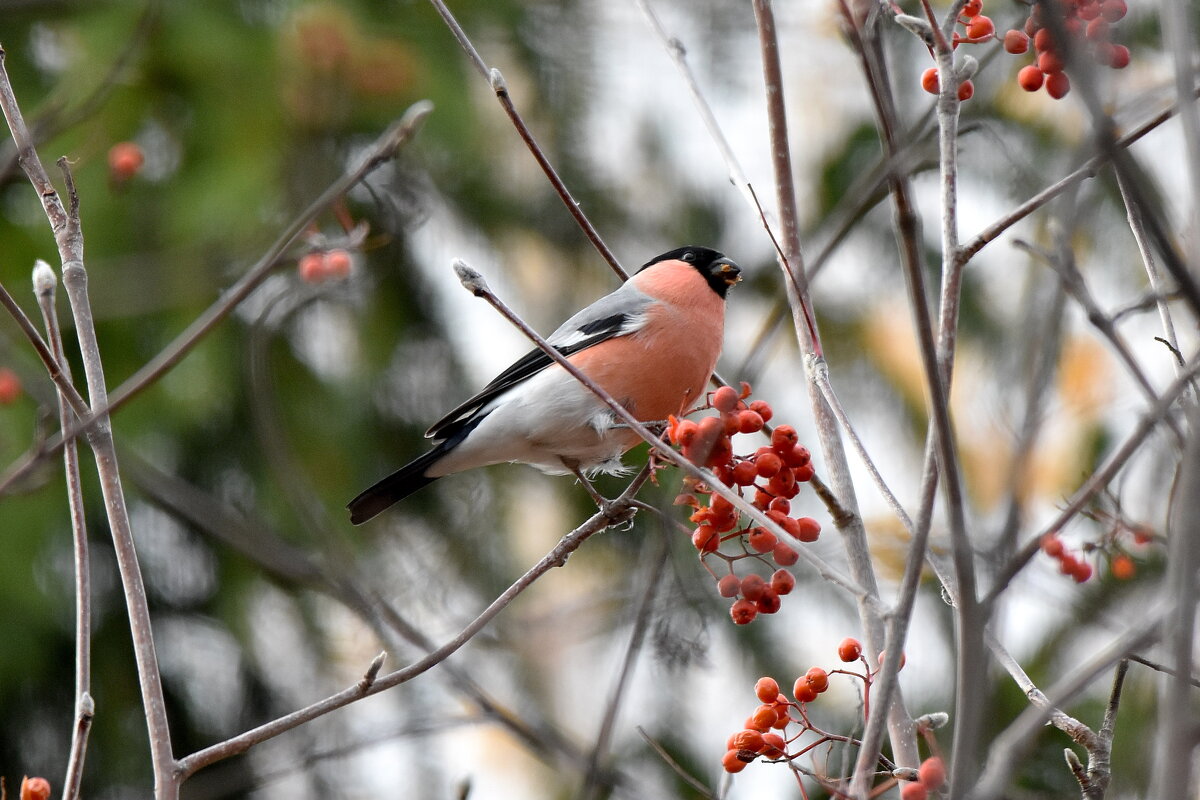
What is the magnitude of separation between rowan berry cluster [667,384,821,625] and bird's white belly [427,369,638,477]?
115 centimetres

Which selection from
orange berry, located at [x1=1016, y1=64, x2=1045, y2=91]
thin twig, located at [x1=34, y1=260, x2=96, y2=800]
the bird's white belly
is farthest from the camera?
the bird's white belly

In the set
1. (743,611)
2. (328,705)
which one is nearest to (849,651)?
(743,611)

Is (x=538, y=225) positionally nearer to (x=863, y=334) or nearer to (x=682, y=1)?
(x=682, y=1)

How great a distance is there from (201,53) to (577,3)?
1.59 meters

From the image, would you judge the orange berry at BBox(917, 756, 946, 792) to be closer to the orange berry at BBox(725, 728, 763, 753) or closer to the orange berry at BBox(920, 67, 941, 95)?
the orange berry at BBox(725, 728, 763, 753)

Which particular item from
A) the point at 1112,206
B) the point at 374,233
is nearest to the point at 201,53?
the point at 374,233

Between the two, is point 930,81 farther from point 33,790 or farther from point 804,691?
point 33,790

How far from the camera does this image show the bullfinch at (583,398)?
324 centimetres

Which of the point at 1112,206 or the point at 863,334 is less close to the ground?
the point at 1112,206

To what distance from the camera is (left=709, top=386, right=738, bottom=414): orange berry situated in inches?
74.9

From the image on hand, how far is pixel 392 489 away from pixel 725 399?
1.60m

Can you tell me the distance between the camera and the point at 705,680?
4773 mm

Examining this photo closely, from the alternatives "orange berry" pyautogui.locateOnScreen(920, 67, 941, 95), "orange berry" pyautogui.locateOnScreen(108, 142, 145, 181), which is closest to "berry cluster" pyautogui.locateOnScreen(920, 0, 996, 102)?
"orange berry" pyautogui.locateOnScreen(920, 67, 941, 95)

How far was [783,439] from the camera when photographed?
191cm
